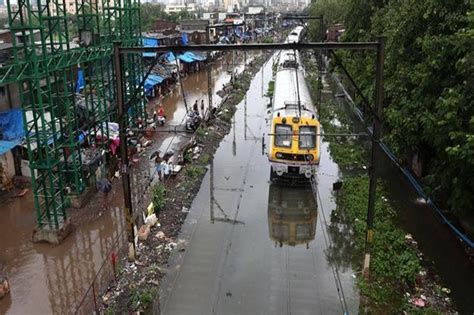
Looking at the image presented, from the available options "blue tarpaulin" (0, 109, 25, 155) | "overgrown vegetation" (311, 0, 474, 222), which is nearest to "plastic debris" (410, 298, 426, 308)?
"overgrown vegetation" (311, 0, 474, 222)

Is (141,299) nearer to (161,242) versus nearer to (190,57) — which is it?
(161,242)

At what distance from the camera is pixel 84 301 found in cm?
1083

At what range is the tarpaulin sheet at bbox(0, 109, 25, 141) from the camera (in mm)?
17609

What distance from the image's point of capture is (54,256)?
12836 mm

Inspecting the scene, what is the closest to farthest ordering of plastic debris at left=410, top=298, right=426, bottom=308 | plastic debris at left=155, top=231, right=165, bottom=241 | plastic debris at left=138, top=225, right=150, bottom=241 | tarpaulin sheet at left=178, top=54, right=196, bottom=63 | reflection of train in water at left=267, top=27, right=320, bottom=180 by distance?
plastic debris at left=410, top=298, right=426, bottom=308 → plastic debris at left=138, top=225, right=150, bottom=241 → plastic debris at left=155, top=231, right=165, bottom=241 → reflection of train in water at left=267, top=27, right=320, bottom=180 → tarpaulin sheet at left=178, top=54, right=196, bottom=63

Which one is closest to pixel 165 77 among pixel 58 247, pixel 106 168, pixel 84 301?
pixel 106 168

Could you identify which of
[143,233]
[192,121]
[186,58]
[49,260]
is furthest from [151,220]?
[186,58]

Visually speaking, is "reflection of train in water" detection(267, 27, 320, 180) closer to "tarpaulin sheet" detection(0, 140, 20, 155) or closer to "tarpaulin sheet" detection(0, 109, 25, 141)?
"tarpaulin sheet" detection(0, 140, 20, 155)

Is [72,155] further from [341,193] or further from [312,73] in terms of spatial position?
[312,73]

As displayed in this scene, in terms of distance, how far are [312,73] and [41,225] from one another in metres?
34.4

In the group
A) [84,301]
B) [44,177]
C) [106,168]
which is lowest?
[84,301]

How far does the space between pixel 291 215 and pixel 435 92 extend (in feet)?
19.6

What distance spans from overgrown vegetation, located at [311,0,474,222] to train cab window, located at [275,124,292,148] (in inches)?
140

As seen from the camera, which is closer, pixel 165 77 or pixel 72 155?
pixel 72 155
